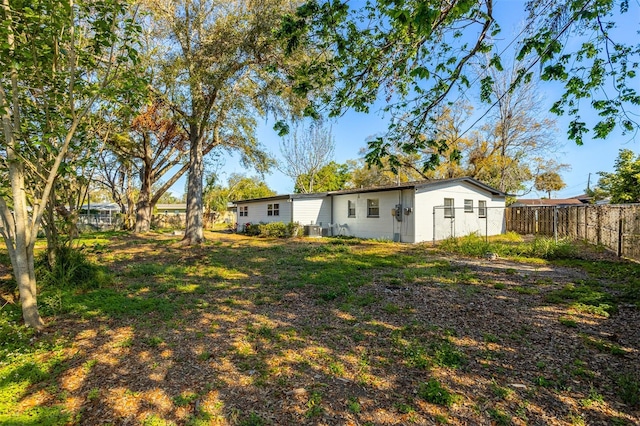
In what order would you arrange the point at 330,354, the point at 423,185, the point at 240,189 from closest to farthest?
the point at 330,354, the point at 423,185, the point at 240,189

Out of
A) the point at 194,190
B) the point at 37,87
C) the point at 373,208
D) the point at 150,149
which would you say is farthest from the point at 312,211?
the point at 37,87

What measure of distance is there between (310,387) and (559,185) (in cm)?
4565

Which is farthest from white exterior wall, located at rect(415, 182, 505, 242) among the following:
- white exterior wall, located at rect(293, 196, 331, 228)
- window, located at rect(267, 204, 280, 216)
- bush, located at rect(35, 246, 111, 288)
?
bush, located at rect(35, 246, 111, 288)

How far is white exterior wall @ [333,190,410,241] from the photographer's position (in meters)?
15.1

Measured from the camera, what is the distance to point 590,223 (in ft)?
39.5

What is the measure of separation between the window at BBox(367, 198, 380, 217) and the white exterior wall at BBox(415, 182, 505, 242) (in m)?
2.48

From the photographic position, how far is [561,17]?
390 cm

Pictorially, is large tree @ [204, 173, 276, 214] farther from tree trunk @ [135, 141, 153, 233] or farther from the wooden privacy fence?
the wooden privacy fence

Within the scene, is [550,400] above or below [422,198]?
below

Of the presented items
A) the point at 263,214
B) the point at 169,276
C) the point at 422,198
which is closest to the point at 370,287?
the point at 169,276

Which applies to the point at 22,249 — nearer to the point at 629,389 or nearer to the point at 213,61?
the point at 629,389

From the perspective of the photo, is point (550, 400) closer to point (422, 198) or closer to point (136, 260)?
point (136, 260)

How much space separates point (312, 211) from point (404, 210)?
614 cm

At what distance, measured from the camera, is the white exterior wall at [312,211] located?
18.2 metres
